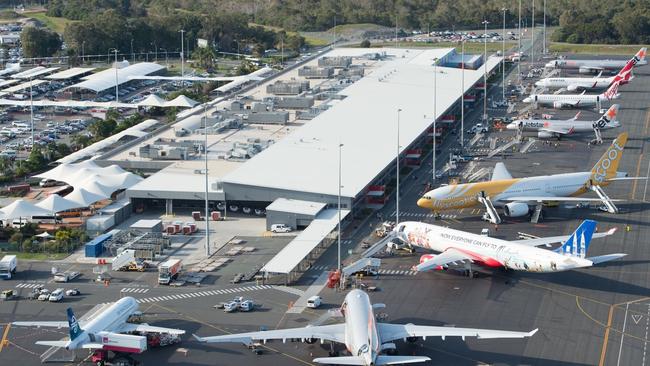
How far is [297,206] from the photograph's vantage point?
419ft

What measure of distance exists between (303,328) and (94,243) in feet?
122

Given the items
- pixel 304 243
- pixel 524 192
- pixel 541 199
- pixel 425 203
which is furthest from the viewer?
pixel 524 192

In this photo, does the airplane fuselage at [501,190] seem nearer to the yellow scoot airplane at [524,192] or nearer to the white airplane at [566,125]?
the yellow scoot airplane at [524,192]

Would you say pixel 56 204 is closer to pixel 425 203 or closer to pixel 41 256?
pixel 41 256

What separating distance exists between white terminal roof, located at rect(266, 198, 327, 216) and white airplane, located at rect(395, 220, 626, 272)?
12.2 meters

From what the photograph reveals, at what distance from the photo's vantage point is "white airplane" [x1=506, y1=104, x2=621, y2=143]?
17675 centimetres

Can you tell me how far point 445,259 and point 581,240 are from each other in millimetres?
14577

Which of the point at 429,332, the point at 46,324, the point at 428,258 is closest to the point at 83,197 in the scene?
the point at 46,324

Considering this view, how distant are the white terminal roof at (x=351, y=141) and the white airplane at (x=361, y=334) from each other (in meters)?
41.5

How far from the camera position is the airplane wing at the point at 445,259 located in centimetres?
10694

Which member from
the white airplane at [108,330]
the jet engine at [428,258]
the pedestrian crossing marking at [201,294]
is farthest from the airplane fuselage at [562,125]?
the white airplane at [108,330]

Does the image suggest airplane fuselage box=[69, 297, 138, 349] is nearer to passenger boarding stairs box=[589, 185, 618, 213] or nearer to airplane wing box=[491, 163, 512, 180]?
airplane wing box=[491, 163, 512, 180]

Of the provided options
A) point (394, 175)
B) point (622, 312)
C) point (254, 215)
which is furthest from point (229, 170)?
point (622, 312)

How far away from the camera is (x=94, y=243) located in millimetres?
117750
